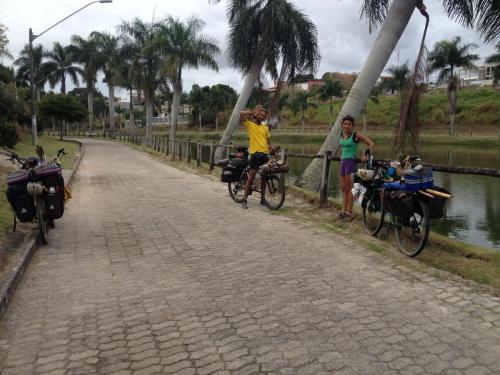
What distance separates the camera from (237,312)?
13.1 feet

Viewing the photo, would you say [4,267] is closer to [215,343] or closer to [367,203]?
[215,343]

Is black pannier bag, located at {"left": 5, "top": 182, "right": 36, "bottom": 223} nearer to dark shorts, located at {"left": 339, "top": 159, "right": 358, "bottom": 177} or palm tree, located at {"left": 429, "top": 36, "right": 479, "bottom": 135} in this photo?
dark shorts, located at {"left": 339, "top": 159, "right": 358, "bottom": 177}

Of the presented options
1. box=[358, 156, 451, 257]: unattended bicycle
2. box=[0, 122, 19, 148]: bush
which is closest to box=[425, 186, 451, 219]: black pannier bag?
box=[358, 156, 451, 257]: unattended bicycle

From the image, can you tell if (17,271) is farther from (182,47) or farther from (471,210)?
(182,47)

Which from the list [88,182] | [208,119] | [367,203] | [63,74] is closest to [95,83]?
[63,74]

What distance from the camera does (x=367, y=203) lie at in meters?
6.71

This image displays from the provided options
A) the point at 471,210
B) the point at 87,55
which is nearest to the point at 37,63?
the point at 87,55

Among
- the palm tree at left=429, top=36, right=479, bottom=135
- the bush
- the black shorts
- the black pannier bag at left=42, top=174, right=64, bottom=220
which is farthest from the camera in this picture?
the palm tree at left=429, top=36, right=479, bottom=135

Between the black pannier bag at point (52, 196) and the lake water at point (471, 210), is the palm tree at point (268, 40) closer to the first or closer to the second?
the lake water at point (471, 210)

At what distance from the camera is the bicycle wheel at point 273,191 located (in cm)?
869

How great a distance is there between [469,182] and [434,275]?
16428 millimetres

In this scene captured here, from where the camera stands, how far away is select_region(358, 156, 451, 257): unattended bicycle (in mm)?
5180

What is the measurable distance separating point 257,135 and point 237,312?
4.94 meters

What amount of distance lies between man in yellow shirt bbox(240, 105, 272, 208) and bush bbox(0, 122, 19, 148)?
17512 millimetres
